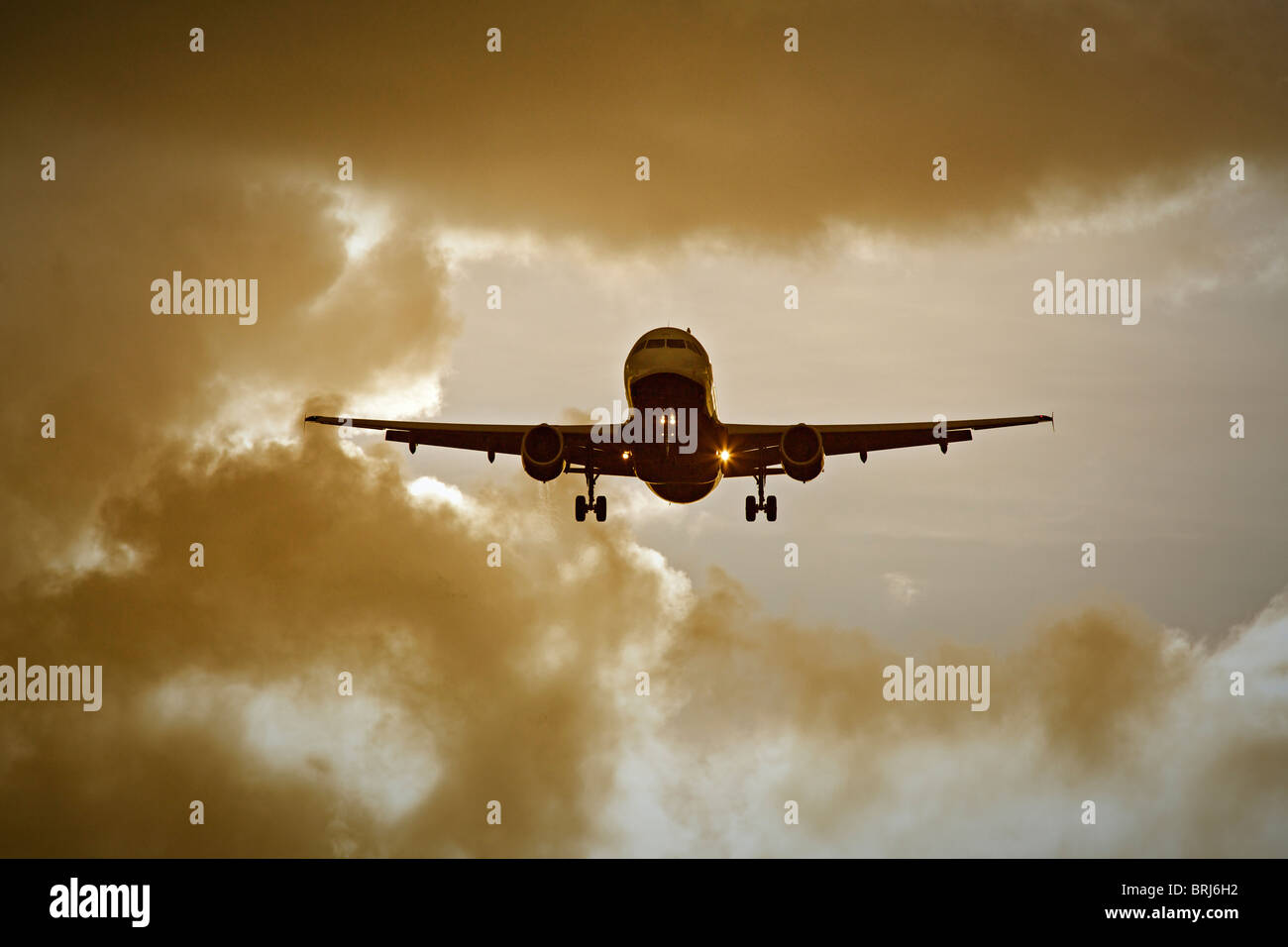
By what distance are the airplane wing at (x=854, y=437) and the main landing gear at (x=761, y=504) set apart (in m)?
0.64

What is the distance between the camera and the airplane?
5228 cm

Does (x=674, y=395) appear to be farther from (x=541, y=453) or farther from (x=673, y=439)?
(x=541, y=453)

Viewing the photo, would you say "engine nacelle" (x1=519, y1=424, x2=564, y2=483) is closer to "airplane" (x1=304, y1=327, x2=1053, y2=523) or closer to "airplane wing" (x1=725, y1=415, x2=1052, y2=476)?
"airplane" (x1=304, y1=327, x2=1053, y2=523)

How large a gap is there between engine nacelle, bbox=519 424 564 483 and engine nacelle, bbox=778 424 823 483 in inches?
311

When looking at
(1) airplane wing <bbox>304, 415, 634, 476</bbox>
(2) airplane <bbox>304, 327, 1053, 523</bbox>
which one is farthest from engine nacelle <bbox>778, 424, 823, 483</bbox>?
Answer: (1) airplane wing <bbox>304, 415, 634, 476</bbox>

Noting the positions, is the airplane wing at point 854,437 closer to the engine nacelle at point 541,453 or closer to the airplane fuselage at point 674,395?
the airplane fuselage at point 674,395

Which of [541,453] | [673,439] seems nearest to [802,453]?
[673,439]

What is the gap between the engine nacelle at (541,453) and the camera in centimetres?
5212
